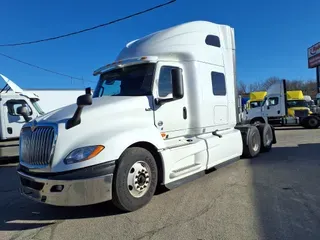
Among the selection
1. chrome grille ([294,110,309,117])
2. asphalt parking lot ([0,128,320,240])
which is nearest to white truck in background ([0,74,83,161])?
asphalt parking lot ([0,128,320,240])

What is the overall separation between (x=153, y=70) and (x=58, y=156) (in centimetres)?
241

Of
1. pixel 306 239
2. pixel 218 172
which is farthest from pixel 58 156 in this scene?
pixel 218 172

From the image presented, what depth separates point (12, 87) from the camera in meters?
10.3

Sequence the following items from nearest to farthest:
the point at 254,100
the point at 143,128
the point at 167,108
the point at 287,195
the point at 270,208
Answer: the point at 270,208 < the point at 143,128 < the point at 287,195 < the point at 167,108 < the point at 254,100

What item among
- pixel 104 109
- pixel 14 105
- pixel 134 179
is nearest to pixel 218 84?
pixel 104 109

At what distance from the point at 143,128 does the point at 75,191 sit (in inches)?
60.0

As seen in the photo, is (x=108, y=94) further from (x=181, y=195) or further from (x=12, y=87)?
(x=12, y=87)

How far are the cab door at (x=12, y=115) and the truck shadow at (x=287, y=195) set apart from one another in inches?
324

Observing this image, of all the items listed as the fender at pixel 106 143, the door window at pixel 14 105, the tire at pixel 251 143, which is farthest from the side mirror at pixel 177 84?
the door window at pixel 14 105

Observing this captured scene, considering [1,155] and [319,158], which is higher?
[1,155]

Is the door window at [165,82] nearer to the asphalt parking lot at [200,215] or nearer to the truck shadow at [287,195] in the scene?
the asphalt parking lot at [200,215]

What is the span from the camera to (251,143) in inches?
338

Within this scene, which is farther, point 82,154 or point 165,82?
point 165,82

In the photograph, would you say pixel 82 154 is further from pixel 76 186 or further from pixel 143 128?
pixel 143 128
